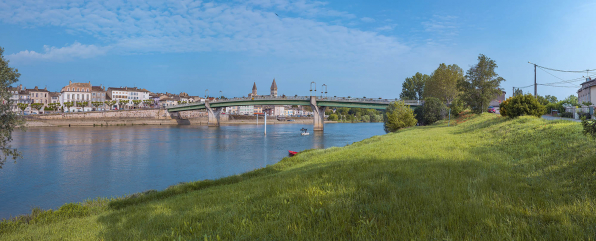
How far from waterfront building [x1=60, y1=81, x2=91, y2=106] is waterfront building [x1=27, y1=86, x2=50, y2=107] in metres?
5.69

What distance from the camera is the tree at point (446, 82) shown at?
3209 inches

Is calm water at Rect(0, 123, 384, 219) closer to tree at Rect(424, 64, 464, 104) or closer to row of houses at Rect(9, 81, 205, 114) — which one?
tree at Rect(424, 64, 464, 104)

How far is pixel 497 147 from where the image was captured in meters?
15.0

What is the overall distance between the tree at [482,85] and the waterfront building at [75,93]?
15207 cm

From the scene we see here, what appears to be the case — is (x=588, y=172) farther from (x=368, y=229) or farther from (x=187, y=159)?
(x=187, y=159)

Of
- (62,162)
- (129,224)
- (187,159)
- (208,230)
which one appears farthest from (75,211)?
(62,162)

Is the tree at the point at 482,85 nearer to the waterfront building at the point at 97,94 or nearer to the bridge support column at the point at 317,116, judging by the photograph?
the bridge support column at the point at 317,116

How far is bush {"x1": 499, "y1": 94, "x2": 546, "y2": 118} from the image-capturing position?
26984 mm

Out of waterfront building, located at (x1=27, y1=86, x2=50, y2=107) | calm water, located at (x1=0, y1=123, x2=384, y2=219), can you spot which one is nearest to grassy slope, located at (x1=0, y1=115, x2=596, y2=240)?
calm water, located at (x1=0, y1=123, x2=384, y2=219)

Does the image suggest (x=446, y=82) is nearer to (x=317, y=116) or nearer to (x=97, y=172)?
(x=317, y=116)

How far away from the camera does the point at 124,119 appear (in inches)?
4190

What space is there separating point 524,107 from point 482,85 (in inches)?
995

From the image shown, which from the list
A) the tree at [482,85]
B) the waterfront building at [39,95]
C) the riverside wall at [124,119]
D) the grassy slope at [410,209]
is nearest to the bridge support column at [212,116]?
the riverside wall at [124,119]

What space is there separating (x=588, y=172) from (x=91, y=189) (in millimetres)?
25923
